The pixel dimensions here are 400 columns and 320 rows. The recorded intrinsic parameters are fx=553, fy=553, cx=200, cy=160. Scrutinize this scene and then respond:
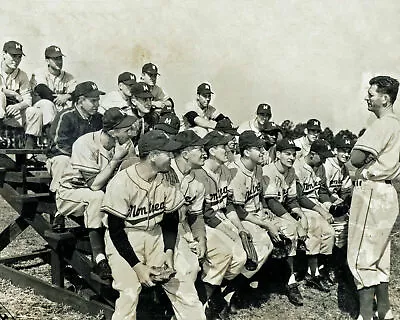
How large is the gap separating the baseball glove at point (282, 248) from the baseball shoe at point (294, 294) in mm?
377

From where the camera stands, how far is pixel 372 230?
5113 mm

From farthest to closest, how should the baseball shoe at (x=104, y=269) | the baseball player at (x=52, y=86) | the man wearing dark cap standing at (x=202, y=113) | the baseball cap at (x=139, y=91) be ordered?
1. the man wearing dark cap standing at (x=202, y=113)
2. the baseball player at (x=52, y=86)
3. the baseball cap at (x=139, y=91)
4. the baseball shoe at (x=104, y=269)

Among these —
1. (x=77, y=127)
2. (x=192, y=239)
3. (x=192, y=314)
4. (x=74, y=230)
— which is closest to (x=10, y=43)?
(x=77, y=127)

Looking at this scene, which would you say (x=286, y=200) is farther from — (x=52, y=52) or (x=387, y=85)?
(x=52, y=52)

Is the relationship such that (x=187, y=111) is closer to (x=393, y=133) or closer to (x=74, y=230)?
(x=74, y=230)

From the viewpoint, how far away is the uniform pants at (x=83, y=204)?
16.3 feet

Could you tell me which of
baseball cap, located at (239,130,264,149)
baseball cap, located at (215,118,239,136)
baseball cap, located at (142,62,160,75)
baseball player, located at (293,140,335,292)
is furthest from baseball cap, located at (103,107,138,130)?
baseball player, located at (293,140,335,292)

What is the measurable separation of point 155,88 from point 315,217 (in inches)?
114

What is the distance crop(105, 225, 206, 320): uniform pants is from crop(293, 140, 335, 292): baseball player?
262 centimetres

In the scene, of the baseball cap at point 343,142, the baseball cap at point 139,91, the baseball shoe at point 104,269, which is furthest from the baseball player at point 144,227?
the baseball cap at point 343,142

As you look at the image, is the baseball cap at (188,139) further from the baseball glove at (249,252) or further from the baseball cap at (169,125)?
the baseball glove at (249,252)

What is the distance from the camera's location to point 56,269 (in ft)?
20.1

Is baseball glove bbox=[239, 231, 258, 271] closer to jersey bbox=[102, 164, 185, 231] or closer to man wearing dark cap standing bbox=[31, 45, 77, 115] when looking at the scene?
jersey bbox=[102, 164, 185, 231]

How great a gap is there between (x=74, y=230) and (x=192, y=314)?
2.02 metres
